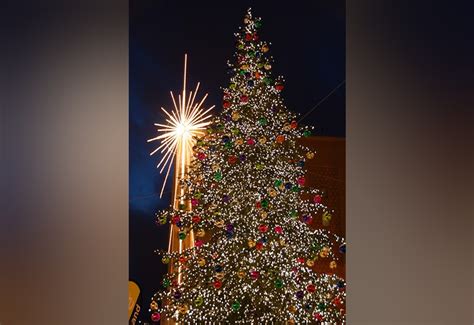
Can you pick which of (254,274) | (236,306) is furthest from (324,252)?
(236,306)

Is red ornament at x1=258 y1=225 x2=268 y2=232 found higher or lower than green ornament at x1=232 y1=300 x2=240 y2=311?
higher

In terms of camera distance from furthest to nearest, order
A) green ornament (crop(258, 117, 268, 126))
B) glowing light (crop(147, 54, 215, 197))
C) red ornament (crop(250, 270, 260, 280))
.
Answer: glowing light (crop(147, 54, 215, 197)) → green ornament (crop(258, 117, 268, 126)) → red ornament (crop(250, 270, 260, 280))

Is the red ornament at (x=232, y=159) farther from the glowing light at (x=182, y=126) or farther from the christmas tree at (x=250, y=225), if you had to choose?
the glowing light at (x=182, y=126)

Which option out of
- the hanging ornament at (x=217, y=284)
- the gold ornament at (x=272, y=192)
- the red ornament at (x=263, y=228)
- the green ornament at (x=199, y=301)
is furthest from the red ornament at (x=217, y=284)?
the gold ornament at (x=272, y=192)

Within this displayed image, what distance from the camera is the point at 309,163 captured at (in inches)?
225

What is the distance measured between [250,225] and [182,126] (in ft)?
5.07

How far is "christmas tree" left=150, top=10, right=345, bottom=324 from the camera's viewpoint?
4.30 m

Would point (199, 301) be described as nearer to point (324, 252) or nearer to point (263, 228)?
point (263, 228)

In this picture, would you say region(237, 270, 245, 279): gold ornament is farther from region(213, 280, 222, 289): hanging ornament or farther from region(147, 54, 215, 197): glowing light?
region(147, 54, 215, 197): glowing light

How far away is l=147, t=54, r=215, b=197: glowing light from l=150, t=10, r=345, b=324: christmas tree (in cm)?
69

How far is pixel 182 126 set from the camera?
5.25 meters

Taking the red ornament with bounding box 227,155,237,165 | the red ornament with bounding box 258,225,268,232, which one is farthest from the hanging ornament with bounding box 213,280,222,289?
the red ornament with bounding box 227,155,237,165
